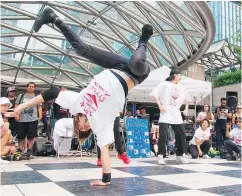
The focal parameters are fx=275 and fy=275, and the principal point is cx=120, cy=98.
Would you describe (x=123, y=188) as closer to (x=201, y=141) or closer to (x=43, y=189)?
(x=43, y=189)

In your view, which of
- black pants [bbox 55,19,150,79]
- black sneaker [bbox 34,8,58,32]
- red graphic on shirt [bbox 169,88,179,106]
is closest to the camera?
black pants [bbox 55,19,150,79]

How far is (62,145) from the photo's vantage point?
20.3 feet

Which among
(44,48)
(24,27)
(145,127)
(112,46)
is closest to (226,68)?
(112,46)

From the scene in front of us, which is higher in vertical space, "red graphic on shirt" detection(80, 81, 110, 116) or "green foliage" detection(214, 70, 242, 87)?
"green foliage" detection(214, 70, 242, 87)

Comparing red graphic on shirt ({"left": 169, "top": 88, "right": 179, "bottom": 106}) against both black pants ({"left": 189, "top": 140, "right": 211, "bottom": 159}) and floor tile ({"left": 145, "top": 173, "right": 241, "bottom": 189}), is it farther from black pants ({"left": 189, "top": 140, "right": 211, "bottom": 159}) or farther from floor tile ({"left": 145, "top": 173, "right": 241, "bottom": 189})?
floor tile ({"left": 145, "top": 173, "right": 241, "bottom": 189})

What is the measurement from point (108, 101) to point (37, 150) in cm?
447

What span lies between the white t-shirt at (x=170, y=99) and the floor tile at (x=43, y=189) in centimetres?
272

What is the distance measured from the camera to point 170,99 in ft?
16.2

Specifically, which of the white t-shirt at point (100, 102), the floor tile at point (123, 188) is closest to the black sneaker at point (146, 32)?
the white t-shirt at point (100, 102)

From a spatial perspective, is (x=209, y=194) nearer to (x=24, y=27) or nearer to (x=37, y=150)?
(x=37, y=150)

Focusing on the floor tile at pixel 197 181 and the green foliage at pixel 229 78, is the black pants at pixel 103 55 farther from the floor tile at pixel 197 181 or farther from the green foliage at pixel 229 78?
the green foliage at pixel 229 78

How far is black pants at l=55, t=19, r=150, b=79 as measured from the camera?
8.40 ft

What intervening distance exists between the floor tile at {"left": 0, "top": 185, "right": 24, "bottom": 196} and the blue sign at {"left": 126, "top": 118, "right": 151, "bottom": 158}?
3.98 meters

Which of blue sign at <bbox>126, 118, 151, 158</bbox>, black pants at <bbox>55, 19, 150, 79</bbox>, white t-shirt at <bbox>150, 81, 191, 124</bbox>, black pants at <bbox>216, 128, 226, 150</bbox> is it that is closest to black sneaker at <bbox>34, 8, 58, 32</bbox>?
black pants at <bbox>55, 19, 150, 79</bbox>
